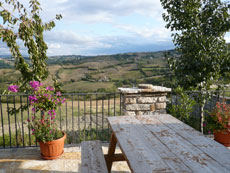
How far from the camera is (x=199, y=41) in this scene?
14.3ft

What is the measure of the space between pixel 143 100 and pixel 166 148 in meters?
2.10

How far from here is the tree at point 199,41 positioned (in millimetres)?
4301

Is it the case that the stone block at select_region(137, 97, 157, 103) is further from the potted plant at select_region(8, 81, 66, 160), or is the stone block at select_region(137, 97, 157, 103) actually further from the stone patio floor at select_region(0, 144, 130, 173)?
the potted plant at select_region(8, 81, 66, 160)

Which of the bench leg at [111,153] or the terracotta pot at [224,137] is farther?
the terracotta pot at [224,137]

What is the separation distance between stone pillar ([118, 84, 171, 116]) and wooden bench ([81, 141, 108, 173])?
120 centimetres

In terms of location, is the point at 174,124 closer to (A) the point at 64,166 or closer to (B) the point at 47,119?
(A) the point at 64,166

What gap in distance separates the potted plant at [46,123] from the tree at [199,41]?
2789 millimetres

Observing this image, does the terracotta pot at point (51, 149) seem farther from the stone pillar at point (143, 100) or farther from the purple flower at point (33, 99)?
the stone pillar at point (143, 100)

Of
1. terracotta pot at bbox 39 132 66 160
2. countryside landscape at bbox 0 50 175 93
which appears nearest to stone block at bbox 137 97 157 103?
terracotta pot at bbox 39 132 66 160

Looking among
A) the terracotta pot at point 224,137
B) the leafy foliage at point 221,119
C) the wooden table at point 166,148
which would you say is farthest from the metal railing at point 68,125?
the terracotta pot at point 224,137

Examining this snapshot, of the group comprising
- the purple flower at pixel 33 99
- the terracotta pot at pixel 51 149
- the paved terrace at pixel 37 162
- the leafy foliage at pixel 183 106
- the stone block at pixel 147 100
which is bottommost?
the paved terrace at pixel 37 162

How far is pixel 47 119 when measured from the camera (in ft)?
11.7

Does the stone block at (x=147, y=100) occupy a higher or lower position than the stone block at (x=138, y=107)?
higher

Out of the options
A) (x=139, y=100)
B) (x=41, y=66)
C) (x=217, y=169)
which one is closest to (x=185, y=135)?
(x=217, y=169)
